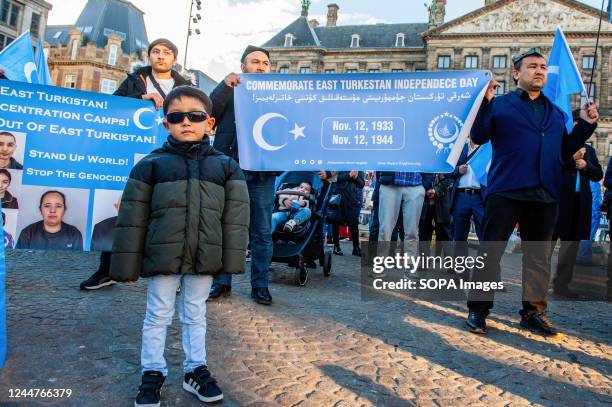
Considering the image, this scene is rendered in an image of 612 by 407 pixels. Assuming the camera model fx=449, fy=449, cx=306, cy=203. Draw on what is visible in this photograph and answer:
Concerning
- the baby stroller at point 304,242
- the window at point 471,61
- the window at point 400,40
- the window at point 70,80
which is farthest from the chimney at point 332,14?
the baby stroller at point 304,242

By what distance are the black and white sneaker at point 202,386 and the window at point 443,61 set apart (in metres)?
52.5

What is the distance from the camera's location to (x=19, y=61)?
563 centimetres

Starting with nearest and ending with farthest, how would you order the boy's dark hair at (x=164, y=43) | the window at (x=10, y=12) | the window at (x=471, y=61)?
the boy's dark hair at (x=164, y=43) < the window at (x=10, y=12) < the window at (x=471, y=61)

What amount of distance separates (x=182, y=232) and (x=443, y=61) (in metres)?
52.9

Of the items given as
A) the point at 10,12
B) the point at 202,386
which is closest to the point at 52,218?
the point at 202,386

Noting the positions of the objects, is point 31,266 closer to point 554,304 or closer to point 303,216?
point 303,216

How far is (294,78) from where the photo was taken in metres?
4.18

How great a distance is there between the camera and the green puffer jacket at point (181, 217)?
2184 mm

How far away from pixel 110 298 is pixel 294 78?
2.56 metres

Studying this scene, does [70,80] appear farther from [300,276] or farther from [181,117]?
[181,117]

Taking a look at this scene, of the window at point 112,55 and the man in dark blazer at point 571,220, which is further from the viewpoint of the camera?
the window at point 112,55

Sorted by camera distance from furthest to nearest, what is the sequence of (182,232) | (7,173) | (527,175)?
(527,175) → (7,173) → (182,232)

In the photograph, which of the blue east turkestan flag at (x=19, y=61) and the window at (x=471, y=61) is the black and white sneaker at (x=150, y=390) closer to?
the blue east turkestan flag at (x=19, y=61)

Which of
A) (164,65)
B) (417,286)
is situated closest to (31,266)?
(164,65)
